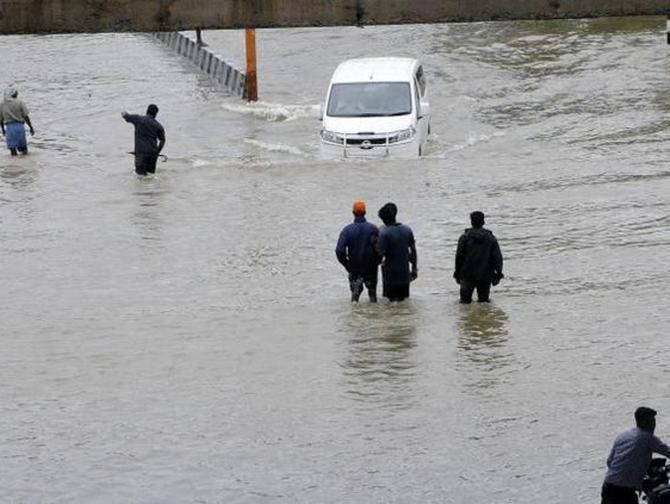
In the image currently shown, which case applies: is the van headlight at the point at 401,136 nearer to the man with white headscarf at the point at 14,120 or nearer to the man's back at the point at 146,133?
the man's back at the point at 146,133

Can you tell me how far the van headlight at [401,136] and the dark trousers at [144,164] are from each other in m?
3.75

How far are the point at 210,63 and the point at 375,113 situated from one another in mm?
13512

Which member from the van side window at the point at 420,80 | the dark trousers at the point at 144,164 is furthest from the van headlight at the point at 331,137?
the van side window at the point at 420,80

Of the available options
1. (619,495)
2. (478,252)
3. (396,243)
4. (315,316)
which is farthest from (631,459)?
(315,316)

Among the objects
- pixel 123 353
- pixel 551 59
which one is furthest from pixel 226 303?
pixel 551 59

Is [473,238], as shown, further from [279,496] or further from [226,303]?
[279,496]

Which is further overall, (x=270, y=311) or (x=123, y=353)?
(x=270, y=311)

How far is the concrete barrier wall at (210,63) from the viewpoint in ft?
119

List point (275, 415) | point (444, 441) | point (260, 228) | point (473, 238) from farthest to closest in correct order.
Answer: point (260, 228)
point (473, 238)
point (275, 415)
point (444, 441)

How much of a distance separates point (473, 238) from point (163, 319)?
327 cm

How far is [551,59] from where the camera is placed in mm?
39281

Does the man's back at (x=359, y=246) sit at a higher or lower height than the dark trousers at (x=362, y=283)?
higher

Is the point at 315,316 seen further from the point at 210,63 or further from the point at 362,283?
the point at 210,63

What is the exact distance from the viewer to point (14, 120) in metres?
26.6
